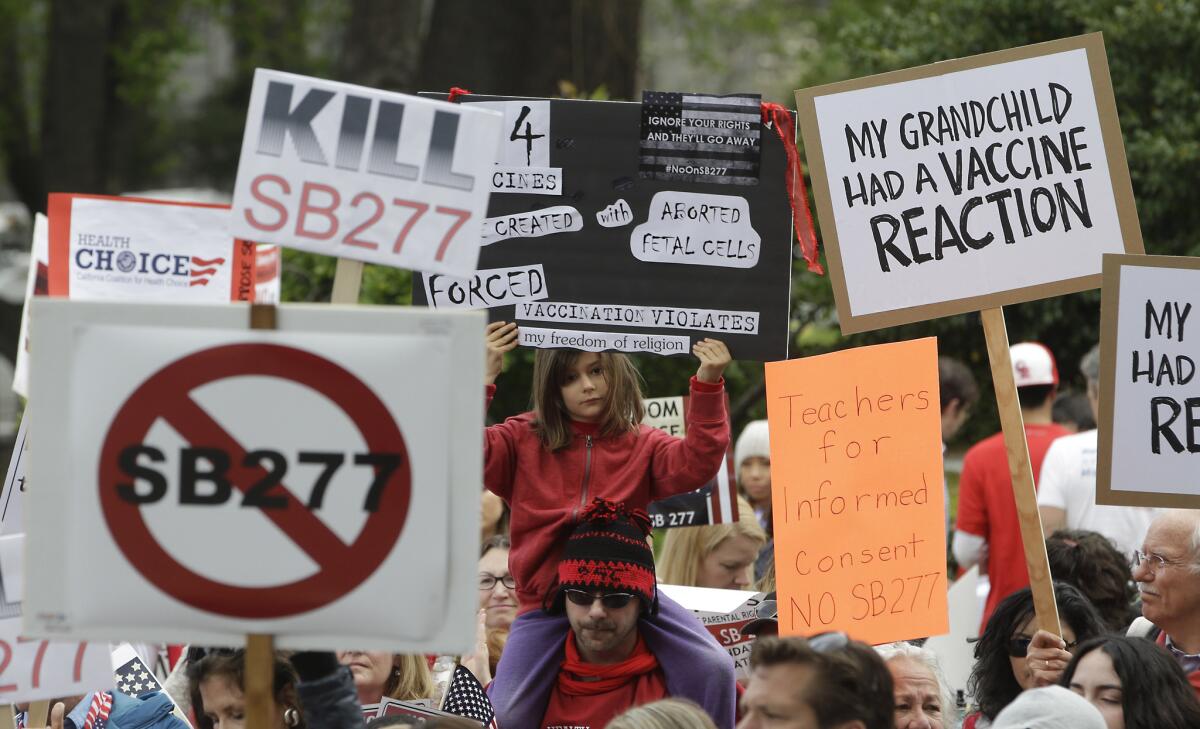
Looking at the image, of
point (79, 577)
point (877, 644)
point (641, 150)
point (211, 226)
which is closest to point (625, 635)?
point (877, 644)

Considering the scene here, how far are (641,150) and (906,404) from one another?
1.12 metres

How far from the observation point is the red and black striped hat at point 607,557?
4.68 meters

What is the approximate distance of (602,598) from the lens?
15.4 ft

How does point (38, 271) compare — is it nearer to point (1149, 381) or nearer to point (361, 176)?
point (361, 176)

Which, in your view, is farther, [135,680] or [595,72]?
[595,72]

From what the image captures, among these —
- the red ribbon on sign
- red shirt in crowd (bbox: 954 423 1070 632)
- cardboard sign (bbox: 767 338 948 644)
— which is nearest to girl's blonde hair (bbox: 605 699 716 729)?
cardboard sign (bbox: 767 338 948 644)

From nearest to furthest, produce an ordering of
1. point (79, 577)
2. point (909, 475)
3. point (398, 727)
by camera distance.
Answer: point (79, 577) < point (398, 727) < point (909, 475)

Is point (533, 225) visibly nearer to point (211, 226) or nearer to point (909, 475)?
point (909, 475)

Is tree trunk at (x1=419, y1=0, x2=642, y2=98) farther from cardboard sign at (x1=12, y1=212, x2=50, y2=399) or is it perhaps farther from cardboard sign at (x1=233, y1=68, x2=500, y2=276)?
cardboard sign at (x1=233, y1=68, x2=500, y2=276)

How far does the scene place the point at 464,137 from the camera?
3.72 meters

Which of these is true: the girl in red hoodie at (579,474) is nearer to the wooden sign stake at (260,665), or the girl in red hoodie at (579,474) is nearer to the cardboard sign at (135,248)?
the wooden sign stake at (260,665)

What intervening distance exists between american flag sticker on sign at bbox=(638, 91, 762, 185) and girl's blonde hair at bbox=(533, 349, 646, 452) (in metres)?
0.63

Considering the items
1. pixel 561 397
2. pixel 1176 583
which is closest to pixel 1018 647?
pixel 1176 583

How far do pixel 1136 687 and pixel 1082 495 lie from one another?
2986 millimetres
